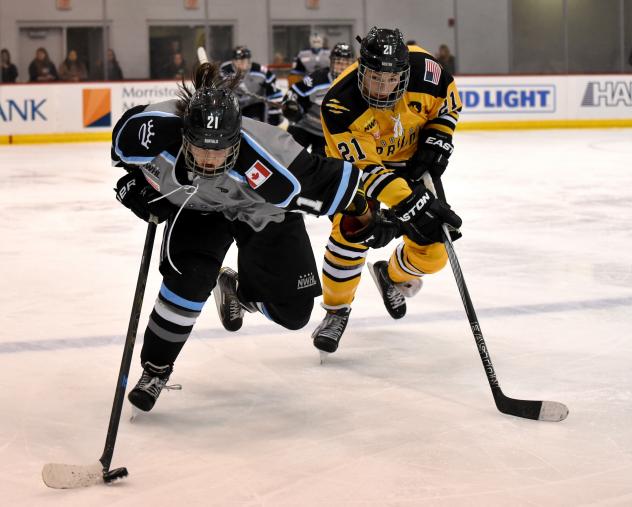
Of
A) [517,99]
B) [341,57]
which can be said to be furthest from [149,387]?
[517,99]

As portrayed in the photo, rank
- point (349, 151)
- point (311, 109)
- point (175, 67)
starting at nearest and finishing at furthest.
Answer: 1. point (349, 151)
2. point (311, 109)
3. point (175, 67)

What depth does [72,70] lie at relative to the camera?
39.2 ft

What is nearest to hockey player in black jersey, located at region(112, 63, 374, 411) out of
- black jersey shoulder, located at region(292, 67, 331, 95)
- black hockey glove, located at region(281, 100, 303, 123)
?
black jersey shoulder, located at region(292, 67, 331, 95)

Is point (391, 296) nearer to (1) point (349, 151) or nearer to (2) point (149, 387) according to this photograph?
(1) point (349, 151)

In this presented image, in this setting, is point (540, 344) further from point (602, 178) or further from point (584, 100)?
point (584, 100)

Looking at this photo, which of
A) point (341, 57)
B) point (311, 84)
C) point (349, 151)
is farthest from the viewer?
point (311, 84)

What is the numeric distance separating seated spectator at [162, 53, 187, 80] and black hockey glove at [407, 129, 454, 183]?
9500 millimetres

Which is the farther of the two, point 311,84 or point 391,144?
point 311,84

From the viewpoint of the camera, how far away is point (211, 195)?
2602 mm

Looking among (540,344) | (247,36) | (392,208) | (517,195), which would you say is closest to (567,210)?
(517,195)

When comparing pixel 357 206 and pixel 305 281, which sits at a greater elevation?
pixel 357 206

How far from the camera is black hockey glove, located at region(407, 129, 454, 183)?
10.9ft

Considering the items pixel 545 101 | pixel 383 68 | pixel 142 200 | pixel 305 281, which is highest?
pixel 383 68

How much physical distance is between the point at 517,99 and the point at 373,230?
33.2 ft
